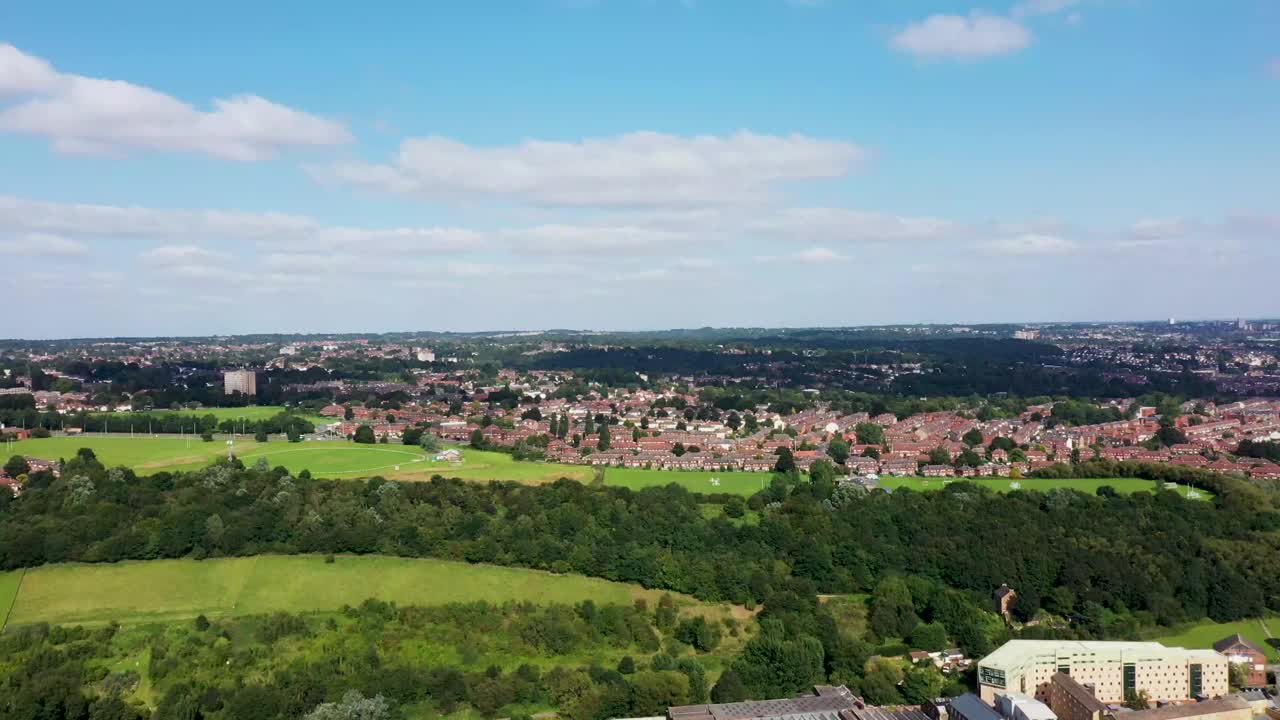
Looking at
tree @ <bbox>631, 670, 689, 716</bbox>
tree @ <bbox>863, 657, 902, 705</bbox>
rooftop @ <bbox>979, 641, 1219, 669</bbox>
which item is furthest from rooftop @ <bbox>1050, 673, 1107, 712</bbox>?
tree @ <bbox>631, 670, 689, 716</bbox>

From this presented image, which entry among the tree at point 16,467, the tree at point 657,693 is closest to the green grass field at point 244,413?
the tree at point 16,467

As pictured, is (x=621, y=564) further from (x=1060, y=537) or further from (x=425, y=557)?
(x=1060, y=537)

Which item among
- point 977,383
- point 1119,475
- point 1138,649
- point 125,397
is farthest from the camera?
point 977,383

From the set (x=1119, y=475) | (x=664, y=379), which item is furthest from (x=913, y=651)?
(x=664, y=379)

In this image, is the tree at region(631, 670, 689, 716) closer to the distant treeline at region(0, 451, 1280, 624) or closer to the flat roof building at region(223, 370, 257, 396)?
the distant treeline at region(0, 451, 1280, 624)

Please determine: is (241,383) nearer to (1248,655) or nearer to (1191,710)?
(1248,655)

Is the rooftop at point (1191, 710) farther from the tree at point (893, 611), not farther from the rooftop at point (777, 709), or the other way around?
the tree at point (893, 611)
